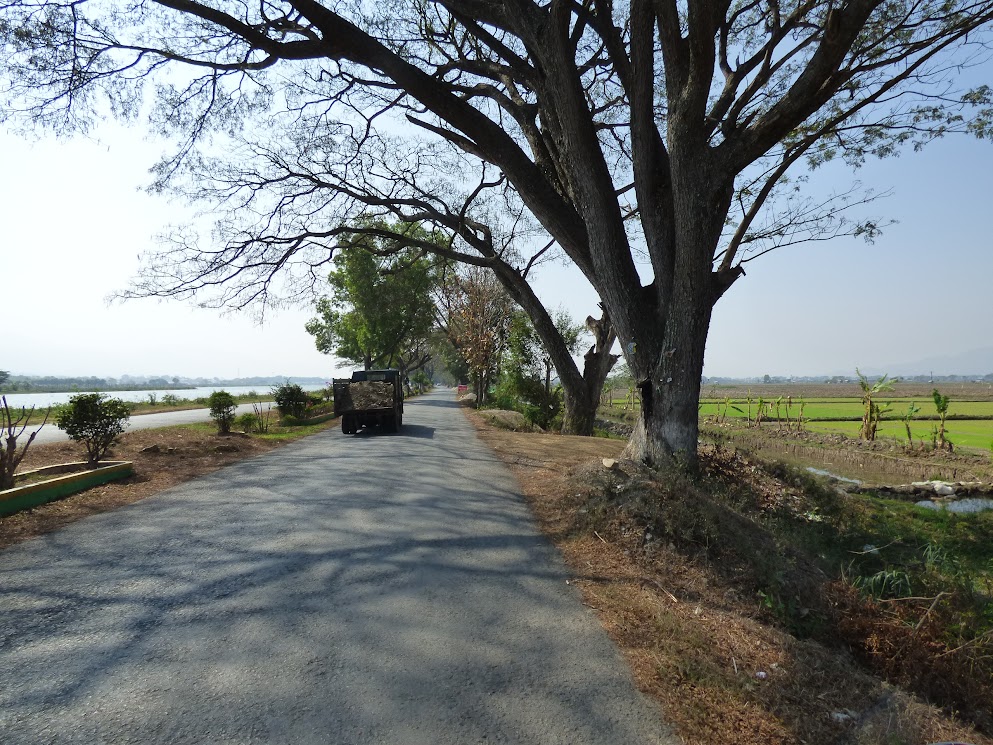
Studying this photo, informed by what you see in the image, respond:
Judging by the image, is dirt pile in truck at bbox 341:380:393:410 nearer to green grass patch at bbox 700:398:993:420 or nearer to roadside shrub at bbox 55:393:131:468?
roadside shrub at bbox 55:393:131:468

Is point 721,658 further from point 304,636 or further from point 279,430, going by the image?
point 279,430

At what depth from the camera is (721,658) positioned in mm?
3146

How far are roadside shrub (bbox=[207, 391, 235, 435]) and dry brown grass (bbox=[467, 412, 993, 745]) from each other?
11.5m

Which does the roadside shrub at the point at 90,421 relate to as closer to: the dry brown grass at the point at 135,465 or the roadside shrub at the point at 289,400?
the dry brown grass at the point at 135,465

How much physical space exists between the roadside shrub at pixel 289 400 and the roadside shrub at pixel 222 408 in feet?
17.8

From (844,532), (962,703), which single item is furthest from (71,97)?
(844,532)

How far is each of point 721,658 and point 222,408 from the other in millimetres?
14015

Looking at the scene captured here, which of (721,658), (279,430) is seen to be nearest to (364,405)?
(279,430)

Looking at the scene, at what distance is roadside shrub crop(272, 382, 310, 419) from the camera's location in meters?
20.2

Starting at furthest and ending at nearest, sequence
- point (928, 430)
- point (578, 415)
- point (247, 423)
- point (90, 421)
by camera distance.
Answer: point (928, 430)
point (247, 423)
point (578, 415)
point (90, 421)

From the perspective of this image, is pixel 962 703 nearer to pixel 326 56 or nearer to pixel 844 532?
pixel 844 532

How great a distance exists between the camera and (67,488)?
23.0ft

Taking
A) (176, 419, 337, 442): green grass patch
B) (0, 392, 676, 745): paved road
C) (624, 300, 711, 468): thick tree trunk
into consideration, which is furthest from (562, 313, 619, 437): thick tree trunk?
(0, 392, 676, 745): paved road

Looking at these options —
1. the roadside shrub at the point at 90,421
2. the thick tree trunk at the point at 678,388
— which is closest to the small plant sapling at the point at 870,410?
the thick tree trunk at the point at 678,388
